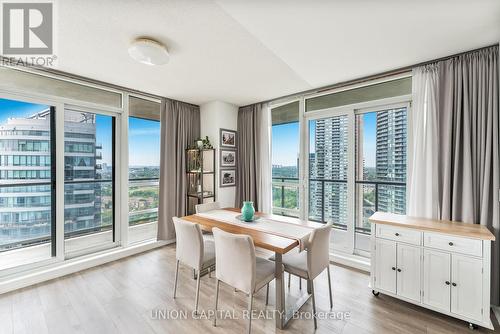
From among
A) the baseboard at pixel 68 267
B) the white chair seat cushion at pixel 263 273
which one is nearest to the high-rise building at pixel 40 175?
the baseboard at pixel 68 267

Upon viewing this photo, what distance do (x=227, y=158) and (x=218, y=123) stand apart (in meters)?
0.69

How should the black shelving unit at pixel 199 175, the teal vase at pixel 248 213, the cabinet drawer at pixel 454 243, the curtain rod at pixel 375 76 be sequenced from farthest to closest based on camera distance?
the black shelving unit at pixel 199 175 < the teal vase at pixel 248 213 < the curtain rod at pixel 375 76 < the cabinet drawer at pixel 454 243

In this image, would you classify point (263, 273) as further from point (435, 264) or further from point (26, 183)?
point (26, 183)

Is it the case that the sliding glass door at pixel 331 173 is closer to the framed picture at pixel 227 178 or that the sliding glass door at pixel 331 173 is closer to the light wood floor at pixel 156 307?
the light wood floor at pixel 156 307

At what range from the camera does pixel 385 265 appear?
7.88 ft

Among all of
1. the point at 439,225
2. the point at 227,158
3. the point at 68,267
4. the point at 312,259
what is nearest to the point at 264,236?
the point at 312,259

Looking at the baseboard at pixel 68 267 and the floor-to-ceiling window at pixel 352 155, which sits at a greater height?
the floor-to-ceiling window at pixel 352 155

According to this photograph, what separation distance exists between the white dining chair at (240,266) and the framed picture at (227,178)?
2.26 m

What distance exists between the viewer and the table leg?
6.49ft

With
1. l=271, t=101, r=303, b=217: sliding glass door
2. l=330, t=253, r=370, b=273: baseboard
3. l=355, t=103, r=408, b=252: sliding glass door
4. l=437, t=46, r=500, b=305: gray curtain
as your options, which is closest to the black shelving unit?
l=271, t=101, r=303, b=217: sliding glass door

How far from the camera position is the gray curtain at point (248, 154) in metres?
4.26

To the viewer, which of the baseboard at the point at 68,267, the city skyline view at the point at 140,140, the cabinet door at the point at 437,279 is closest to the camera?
the cabinet door at the point at 437,279

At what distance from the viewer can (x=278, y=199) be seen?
166 inches

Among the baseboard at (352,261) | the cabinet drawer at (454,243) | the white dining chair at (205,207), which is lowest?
the baseboard at (352,261)
